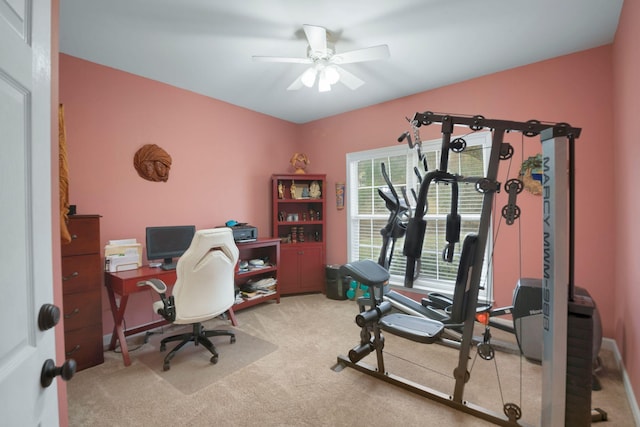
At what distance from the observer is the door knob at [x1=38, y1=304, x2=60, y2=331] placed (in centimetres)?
68

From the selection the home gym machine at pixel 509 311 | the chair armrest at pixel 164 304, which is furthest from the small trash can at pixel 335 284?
the chair armrest at pixel 164 304

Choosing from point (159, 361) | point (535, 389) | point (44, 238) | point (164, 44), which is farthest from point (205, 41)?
point (535, 389)

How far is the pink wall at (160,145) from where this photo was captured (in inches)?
104

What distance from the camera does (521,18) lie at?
2.13 meters

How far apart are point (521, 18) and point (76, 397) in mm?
4288

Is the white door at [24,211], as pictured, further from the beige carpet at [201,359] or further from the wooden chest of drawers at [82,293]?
the wooden chest of drawers at [82,293]

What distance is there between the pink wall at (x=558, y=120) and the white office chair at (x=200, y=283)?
2.80 m

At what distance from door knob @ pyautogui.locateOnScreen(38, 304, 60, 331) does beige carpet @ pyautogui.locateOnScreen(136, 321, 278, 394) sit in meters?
1.64

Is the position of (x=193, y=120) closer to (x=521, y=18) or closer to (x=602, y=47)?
(x=521, y=18)

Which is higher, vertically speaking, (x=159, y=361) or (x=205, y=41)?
(x=205, y=41)

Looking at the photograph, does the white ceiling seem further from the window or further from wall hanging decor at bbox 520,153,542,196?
wall hanging decor at bbox 520,153,542,196

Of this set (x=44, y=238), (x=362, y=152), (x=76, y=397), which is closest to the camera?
(x=44, y=238)

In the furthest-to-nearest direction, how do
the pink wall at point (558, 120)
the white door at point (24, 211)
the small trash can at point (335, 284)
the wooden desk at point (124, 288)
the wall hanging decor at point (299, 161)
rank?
the wall hanging decor at point (299, 161) → the small trash can at point (335, 284) → the pink wall at point (558, 120) → the wooden desk at point (124, 288) → the white door at point (24, 211)

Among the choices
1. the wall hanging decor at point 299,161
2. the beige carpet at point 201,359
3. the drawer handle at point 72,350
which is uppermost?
the wall hanging decor at point 299,161
